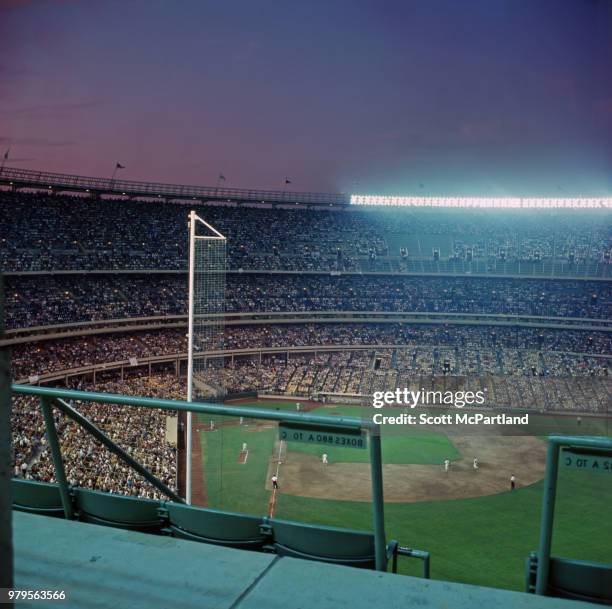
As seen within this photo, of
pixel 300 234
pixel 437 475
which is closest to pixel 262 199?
pixel 300 234

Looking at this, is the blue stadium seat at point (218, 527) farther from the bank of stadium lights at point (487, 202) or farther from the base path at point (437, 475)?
the bank of stadium lights at point (487, 202)

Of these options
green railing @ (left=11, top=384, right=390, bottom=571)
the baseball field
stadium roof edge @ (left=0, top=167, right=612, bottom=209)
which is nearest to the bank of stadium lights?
stadium roof edge @ (left=0, top=167, right=612, bottom=209)

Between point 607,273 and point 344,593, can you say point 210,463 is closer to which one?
point 344,593

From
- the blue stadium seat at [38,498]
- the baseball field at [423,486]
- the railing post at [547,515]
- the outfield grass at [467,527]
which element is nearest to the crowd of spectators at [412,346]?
the baseball field at [423,486]

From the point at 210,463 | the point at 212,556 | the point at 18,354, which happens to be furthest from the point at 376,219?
the point at 212,556

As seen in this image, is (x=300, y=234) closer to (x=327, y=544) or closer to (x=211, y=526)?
(x=211, y=526)
